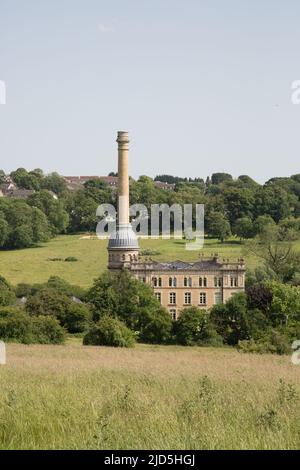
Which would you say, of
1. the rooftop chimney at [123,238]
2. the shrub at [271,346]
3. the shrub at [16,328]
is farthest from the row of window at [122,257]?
the shrub at [271,346]

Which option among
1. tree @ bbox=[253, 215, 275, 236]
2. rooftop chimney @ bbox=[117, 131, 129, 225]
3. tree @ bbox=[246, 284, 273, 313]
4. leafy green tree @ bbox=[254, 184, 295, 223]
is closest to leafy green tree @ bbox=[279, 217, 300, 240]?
tree @ bbox=[253, 215, 275, 236]

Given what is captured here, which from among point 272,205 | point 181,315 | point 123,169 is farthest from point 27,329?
point 272,205

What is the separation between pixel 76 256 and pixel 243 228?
19.4 metres

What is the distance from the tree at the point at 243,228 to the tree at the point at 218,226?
3.56 ft

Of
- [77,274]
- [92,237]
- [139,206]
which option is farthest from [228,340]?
[139,206]

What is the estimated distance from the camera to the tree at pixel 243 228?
4082 inches

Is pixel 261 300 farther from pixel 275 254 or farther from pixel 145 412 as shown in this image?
pixel 145 412

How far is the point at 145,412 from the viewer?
47.4 ft

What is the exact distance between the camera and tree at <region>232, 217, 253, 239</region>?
340 feet

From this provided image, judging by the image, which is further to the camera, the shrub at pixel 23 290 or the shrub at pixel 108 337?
the shrub at pixel 23 290

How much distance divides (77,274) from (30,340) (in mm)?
44592

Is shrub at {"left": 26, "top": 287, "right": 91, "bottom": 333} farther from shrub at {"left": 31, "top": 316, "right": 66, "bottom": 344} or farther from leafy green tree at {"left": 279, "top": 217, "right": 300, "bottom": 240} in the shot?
leafy green tree at {"left": 279, "top": 217, "right": 300, "bottom": 240}

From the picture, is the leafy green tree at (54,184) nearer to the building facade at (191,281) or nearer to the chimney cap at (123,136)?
the chimney cap at (123,136)
